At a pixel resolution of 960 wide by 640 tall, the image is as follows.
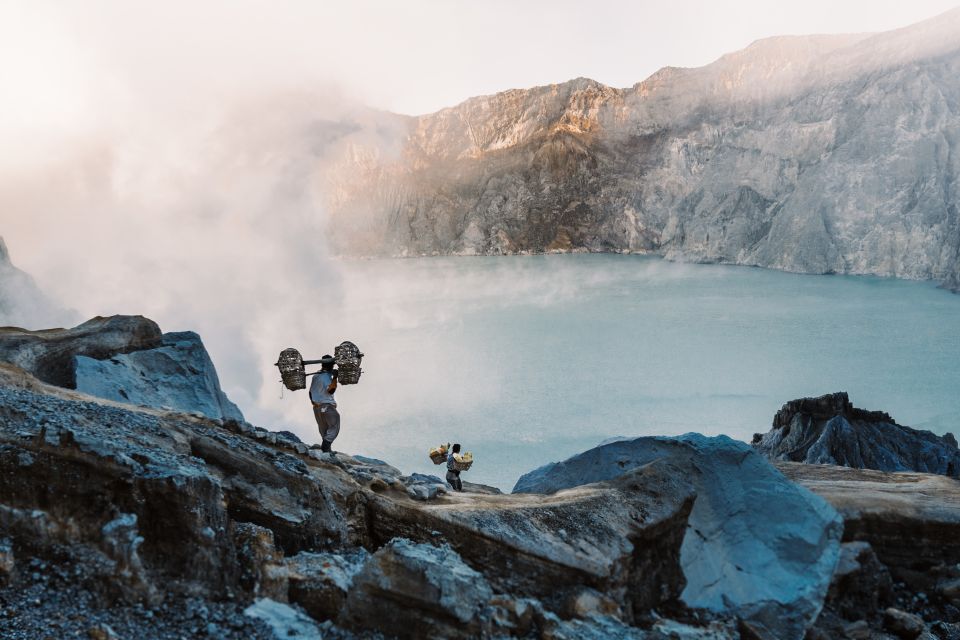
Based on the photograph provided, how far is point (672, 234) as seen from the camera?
2817 inches

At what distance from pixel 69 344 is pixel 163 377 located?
144cm

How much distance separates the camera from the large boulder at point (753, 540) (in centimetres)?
545

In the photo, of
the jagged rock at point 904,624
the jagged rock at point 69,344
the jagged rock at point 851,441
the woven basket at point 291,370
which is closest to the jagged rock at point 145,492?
the woven basket at point 291,370

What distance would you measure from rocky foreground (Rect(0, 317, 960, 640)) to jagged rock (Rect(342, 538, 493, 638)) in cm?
1

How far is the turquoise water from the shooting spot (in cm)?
1934

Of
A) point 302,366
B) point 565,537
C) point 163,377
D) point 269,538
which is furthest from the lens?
point 163,377

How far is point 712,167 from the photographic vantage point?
70688mm

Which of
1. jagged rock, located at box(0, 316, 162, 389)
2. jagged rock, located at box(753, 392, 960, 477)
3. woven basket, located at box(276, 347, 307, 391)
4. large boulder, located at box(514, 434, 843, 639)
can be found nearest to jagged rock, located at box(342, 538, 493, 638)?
large boulder, located at box(514, 434, 843, 639)

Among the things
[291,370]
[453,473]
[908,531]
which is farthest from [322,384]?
[908,531]

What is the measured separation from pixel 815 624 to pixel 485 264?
65269mm

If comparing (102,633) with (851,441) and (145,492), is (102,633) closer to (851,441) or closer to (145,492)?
(145,492)

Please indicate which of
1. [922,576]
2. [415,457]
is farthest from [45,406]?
[415,457]

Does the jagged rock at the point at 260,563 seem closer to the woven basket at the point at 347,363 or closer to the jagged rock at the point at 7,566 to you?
the jagged rock at the point at 7,566

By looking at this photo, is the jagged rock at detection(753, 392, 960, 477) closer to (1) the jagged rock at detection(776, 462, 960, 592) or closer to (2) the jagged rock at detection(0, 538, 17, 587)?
(1) the jagged rock at detection(776, 462, 960, 592)
